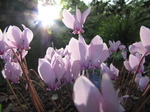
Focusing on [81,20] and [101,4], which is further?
[101,4]

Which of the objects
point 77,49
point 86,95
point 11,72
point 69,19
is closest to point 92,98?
point 86,95

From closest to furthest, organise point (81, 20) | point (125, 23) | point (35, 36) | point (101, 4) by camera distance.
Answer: point (81, 20), point (35, 36), point (125, 23), point (101, 4)

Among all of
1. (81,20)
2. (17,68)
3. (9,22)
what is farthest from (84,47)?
(9,22)

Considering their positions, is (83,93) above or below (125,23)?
below

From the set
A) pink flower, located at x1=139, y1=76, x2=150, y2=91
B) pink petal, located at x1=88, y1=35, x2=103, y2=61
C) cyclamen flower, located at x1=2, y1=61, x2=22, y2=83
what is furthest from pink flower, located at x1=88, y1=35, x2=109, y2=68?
cyclamen flower, located at x1=2, y1=61, x2=22, y2=83

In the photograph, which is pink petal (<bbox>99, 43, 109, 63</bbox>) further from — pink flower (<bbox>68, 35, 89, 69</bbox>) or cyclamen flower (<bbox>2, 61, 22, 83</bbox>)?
cyclamen flower (<bbox>2, 61, 22, 83</bbox>)

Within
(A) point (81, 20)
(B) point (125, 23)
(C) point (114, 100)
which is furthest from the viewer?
(B) point (125, 23)

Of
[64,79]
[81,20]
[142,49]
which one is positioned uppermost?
[81,20]

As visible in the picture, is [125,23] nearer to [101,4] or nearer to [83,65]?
[83,65]
